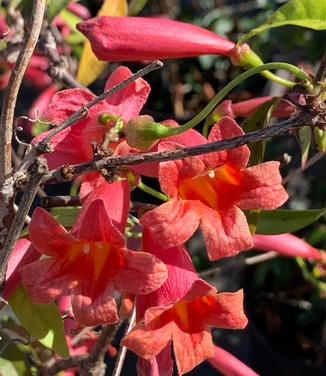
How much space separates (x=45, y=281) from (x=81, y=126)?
0.37 feet

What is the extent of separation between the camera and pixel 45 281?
48 centimetres

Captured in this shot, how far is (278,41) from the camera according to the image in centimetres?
147

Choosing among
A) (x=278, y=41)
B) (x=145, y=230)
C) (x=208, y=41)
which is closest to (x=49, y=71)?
(x=208, y=41)

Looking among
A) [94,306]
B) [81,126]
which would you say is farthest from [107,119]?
[94,306]

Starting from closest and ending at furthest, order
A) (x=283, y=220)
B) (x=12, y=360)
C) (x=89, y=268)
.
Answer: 1. (x=89, y=268)
2. (x=283, y=220)
3. (x=12, y=360)

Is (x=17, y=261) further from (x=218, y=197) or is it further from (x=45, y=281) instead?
(x=218, y=197)

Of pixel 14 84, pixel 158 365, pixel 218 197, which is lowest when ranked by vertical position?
pixel 158 365

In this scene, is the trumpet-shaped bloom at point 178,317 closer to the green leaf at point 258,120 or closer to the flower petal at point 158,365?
the flower petal at point 158,365

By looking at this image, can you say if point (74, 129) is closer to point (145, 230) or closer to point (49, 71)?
point (145, 230)

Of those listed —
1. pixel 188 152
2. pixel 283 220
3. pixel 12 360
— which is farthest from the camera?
pixel 12 360

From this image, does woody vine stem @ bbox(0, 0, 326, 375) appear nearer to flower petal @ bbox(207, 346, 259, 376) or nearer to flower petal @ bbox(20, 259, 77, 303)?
flower petal @ bbox(20, 259, 77, 303)

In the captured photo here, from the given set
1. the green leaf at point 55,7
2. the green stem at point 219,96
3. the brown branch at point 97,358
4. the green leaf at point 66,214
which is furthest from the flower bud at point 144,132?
the green leaf at point 55,7

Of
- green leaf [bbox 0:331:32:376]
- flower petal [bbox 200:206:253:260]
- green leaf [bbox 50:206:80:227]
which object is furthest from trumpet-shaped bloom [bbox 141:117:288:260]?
green leaf [bbox 0:331:32:376]

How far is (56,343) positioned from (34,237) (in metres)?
A: 0.11
